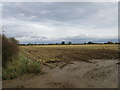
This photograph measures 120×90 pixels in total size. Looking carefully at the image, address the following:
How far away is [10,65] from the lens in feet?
23.7

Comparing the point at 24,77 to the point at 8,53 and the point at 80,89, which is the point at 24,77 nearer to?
the point at 8,53

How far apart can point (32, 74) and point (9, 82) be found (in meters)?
1.38

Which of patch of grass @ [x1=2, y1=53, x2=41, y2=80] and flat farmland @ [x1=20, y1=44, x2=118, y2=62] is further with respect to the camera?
flat farmland @ [x1=20, y1=44, x2=118, y2=62]

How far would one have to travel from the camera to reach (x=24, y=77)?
260 inches

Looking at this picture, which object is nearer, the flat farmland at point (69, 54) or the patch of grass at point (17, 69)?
the patch of grass at point (17, 69)

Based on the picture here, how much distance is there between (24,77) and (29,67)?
879mm

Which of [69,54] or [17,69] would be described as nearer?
[17,69]

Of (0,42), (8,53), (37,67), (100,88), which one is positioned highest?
(0,42)

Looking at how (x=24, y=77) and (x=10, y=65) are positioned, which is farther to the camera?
(x=10, y=65)

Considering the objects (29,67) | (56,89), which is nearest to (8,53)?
(29,67)

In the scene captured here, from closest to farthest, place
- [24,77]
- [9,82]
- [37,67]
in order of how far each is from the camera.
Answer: [9,82]
[24,77]
[37,67]

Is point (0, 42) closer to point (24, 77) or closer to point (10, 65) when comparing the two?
point (10, 65)

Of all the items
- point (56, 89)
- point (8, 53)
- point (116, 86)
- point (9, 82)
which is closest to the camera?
point (56, 89)

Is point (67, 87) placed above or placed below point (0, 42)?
below
